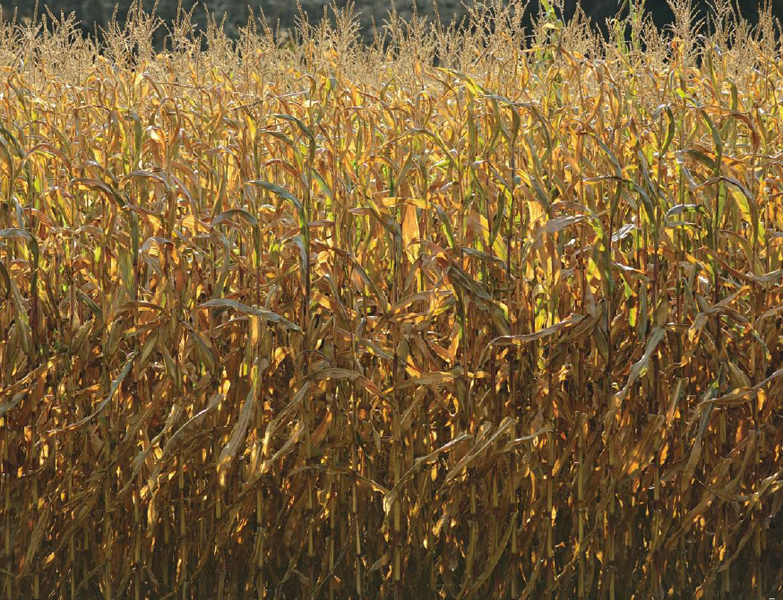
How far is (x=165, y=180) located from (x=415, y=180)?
919 millimetres

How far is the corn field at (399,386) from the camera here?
8.33 ft

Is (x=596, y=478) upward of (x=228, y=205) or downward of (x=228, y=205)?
downward

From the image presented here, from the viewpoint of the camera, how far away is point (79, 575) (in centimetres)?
282

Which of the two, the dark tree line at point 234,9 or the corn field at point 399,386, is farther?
the dark tree line at point 234,9

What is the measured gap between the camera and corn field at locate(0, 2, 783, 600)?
254cm

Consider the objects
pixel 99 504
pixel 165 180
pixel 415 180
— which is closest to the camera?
pixel 165 180

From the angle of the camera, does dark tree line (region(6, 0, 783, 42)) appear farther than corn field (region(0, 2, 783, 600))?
Yes

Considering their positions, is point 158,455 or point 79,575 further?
point 79,575

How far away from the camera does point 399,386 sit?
2500 millimetres

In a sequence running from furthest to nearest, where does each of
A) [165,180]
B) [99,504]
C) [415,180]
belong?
[415,180] < [99,504] < [165,180]

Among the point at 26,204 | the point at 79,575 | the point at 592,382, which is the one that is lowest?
the point at 79,575

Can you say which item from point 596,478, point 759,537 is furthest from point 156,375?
point 759,537

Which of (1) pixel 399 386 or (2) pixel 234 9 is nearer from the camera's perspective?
(1) pixel 399 386

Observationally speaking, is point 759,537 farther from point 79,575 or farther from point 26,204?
point 26,204
